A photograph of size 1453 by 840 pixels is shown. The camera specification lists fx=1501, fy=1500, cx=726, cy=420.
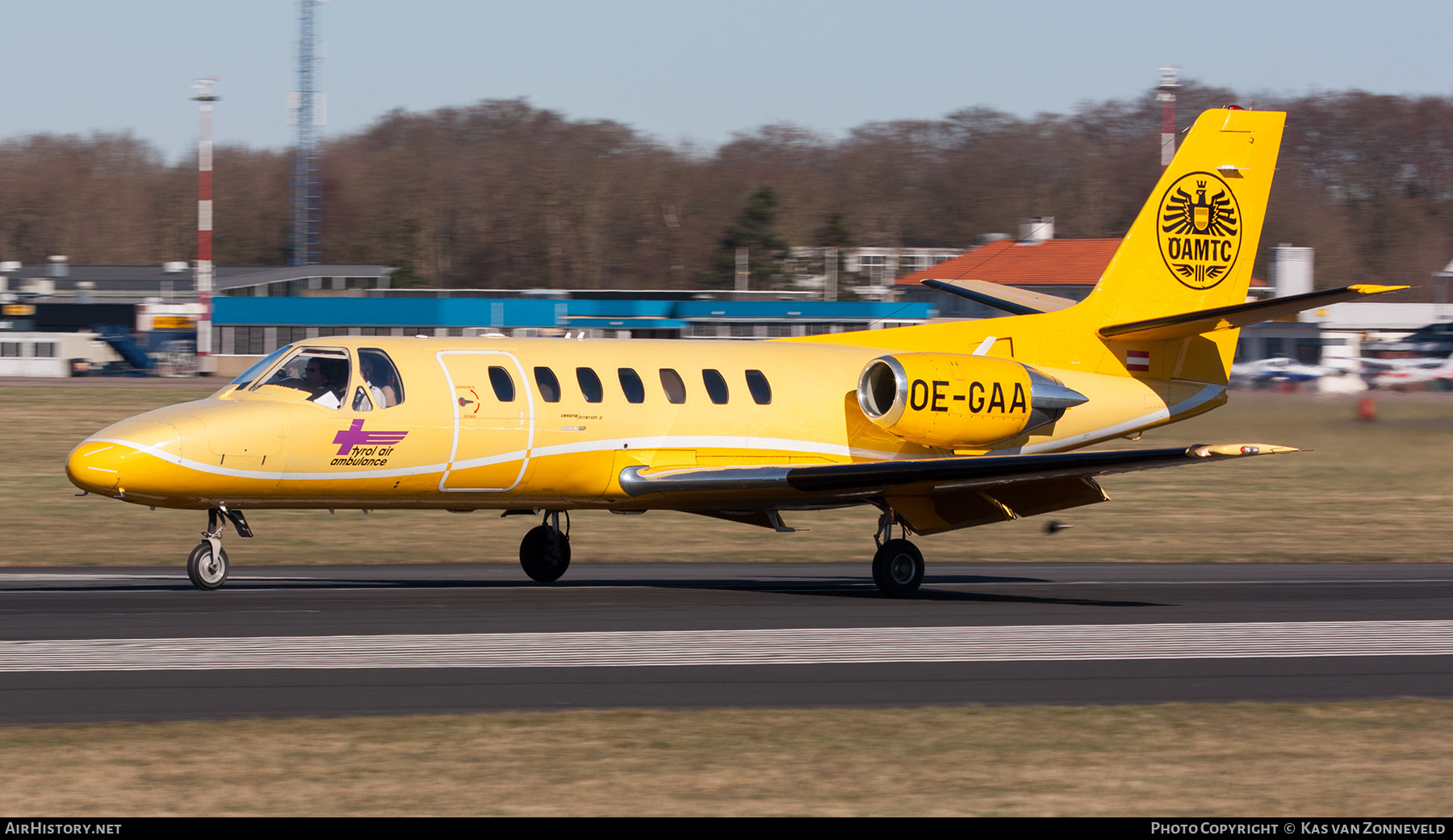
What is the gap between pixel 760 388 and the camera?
17.2 metres

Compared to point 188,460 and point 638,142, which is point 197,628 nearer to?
point 188,460

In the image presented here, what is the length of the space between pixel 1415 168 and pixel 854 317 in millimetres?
47607

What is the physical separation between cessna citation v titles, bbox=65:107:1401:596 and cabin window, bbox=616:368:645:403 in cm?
3

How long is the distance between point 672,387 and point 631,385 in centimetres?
51

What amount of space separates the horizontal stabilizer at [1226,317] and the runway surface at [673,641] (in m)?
3.08

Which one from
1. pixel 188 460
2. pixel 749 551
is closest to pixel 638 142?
pixel 749 551

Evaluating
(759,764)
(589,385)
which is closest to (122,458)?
(589,385)

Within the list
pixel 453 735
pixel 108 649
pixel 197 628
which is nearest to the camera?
pixel 453 735

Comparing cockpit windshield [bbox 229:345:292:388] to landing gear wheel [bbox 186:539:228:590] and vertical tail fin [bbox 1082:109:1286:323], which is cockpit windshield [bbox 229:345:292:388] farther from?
vertical tail fin [bbox 1082:109:1286:323]

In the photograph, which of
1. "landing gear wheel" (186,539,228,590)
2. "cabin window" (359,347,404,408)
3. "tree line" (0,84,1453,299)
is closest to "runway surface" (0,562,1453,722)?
"landing gear wheel" (186,539,228,590)

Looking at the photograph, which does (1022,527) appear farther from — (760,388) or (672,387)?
(672,387)

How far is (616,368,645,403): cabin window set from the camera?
53.9ft
